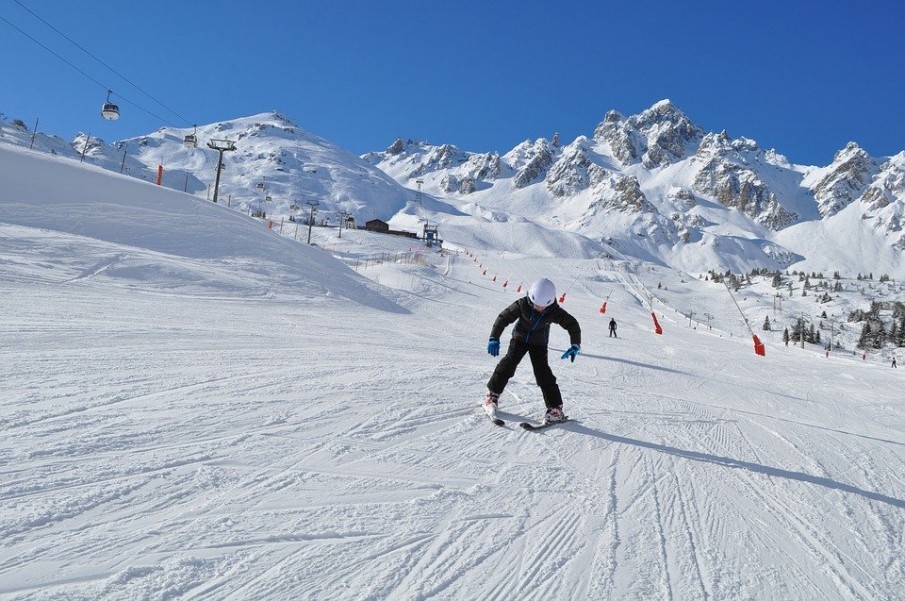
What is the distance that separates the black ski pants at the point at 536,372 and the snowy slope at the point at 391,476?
0.32m

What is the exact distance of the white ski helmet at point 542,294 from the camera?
16.2 ft

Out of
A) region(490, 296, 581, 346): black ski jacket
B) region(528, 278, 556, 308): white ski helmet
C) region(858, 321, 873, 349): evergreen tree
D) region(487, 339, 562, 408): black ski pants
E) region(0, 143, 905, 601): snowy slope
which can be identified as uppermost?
region(858, 321, 873, 349): evergreen tree

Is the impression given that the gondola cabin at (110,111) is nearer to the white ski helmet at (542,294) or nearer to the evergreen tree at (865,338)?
the white ski helmet at (542,294)

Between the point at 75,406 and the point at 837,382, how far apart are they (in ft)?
46.7

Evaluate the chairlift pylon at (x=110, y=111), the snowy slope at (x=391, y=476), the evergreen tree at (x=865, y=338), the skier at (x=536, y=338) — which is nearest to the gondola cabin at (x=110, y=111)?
the chairlift pylon at (x=110, y=111)

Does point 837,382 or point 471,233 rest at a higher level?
point 471,233

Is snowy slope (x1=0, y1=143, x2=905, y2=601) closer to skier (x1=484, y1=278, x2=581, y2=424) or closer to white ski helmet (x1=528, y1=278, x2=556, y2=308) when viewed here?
skier (x1=484, y1=278, x2=581, y2=424)

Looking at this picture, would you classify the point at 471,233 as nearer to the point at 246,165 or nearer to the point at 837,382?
the point at 246,165

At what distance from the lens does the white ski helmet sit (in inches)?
194

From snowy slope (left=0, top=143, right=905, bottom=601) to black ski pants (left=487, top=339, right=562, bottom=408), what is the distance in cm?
32

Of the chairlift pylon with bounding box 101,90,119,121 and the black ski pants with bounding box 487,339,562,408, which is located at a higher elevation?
the chairlift pylon with bounding box 101,90,119,121

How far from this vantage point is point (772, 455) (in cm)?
479

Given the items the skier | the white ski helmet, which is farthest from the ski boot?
the white ski helmet

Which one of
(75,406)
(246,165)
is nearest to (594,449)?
(75,406)
